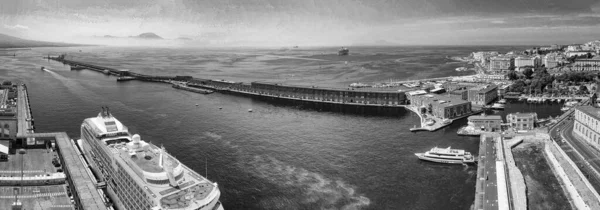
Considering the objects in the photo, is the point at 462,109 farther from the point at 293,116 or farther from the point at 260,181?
the point at 260,181

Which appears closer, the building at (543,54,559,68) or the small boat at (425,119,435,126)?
the small boat at (425,119,435,126)

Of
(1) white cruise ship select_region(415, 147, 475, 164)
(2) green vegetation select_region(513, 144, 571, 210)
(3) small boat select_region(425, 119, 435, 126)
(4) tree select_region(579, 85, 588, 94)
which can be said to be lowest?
(2) green vegetation select_region(513, 144, 571, 210)

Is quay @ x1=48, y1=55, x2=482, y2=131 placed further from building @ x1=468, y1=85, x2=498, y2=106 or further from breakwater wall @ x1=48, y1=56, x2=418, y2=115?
building @ x1=468, y1=85, x2=498, y2=106

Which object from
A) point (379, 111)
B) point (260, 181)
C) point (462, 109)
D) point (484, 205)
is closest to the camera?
point (484, 205)

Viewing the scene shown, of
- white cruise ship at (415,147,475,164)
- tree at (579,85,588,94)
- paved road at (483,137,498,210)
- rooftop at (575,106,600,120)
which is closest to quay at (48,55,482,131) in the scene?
paved road at (483,137,498,210)

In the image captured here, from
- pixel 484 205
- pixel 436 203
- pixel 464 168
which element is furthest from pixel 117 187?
pixel 464 168

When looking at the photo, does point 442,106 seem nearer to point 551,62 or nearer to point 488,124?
point 488,124
